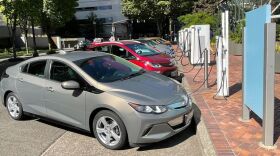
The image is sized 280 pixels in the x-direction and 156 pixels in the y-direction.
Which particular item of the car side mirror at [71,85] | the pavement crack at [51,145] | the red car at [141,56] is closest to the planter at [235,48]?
the red car at [141,56]

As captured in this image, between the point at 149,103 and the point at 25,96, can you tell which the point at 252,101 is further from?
the point at 25,96

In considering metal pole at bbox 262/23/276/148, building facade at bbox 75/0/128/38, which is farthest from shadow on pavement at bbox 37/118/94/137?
building facade at bbox 75/0/128/38

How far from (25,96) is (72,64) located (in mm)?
1406

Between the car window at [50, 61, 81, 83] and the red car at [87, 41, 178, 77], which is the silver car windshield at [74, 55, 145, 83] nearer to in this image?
the car window at [50, 61, 81, 83]

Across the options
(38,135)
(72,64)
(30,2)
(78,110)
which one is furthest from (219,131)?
(30,2)

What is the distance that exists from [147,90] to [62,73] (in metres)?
1.73

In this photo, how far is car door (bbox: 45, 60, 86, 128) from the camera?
6.34 metres

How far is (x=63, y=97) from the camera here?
258 inches

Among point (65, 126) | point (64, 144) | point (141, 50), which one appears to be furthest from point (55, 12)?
point (64, 144)

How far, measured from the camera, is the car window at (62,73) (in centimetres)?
662

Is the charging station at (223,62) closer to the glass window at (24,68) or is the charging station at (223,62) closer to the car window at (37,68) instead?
the car window at (37,68)

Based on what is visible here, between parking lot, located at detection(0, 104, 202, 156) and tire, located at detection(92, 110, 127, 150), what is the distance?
0.12 meters

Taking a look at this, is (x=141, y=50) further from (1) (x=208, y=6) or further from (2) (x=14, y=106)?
(1) (x=208, y=6)

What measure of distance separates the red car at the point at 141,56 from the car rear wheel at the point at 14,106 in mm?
4524
